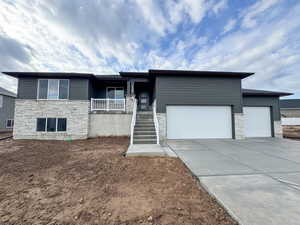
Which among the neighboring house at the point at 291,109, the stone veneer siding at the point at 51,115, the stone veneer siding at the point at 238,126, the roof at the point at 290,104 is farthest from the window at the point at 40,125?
the roof at the point at 290,104

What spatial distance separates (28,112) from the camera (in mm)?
9008

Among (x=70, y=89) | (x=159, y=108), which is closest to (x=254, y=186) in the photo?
(x=159, y=108)

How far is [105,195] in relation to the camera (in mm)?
2523

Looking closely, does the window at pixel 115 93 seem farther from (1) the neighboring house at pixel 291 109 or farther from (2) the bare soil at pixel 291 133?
(1) the neighboring house at pixel 291 109

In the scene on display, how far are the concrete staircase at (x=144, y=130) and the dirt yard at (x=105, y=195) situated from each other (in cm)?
245

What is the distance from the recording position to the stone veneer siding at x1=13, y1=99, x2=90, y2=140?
892cm

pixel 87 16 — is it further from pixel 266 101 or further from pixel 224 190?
pixel 266 101

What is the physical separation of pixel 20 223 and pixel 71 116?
27.6ft

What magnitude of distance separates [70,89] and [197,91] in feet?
31.0

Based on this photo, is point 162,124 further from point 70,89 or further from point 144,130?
point 70,89

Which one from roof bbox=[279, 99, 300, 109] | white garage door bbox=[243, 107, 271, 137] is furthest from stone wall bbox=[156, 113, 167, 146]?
roof bbox=[279, 99, 300, 109]

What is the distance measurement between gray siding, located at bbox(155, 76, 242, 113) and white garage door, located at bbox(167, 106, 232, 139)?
1.43 ft

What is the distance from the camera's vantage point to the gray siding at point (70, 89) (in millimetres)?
9062

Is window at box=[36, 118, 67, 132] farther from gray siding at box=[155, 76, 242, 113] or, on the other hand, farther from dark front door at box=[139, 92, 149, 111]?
gray siding at box=[155, 76, 242, 113]
